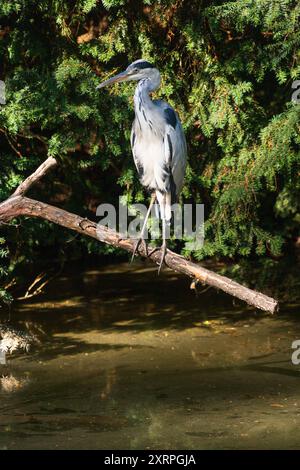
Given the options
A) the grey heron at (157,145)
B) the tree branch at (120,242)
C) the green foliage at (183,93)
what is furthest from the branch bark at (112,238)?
the green foliage at (183,93)

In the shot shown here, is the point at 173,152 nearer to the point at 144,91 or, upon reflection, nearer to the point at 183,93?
the point at 144,91

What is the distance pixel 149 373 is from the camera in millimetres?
6477

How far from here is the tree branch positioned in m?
4.64

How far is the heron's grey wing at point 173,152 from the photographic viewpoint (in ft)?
19.7

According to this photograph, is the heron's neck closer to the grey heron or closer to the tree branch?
the grey heron

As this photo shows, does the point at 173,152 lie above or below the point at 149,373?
above

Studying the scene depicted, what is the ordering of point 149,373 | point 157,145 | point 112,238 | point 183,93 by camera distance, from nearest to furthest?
point 112,238 → point 157,145 → point 149,373 → point 183,93

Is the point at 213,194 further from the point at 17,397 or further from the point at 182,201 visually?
the point at 17,397

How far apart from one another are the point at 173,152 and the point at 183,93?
1947 millimetres

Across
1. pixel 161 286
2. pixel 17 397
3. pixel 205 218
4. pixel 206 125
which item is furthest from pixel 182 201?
pixel 17 397

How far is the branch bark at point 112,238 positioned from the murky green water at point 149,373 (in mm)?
891

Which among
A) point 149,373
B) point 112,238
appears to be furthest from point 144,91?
point 149,373

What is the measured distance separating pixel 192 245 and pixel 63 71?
1.73 m

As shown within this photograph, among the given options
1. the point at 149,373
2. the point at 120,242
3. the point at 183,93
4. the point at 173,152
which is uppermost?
the point at 183,93
